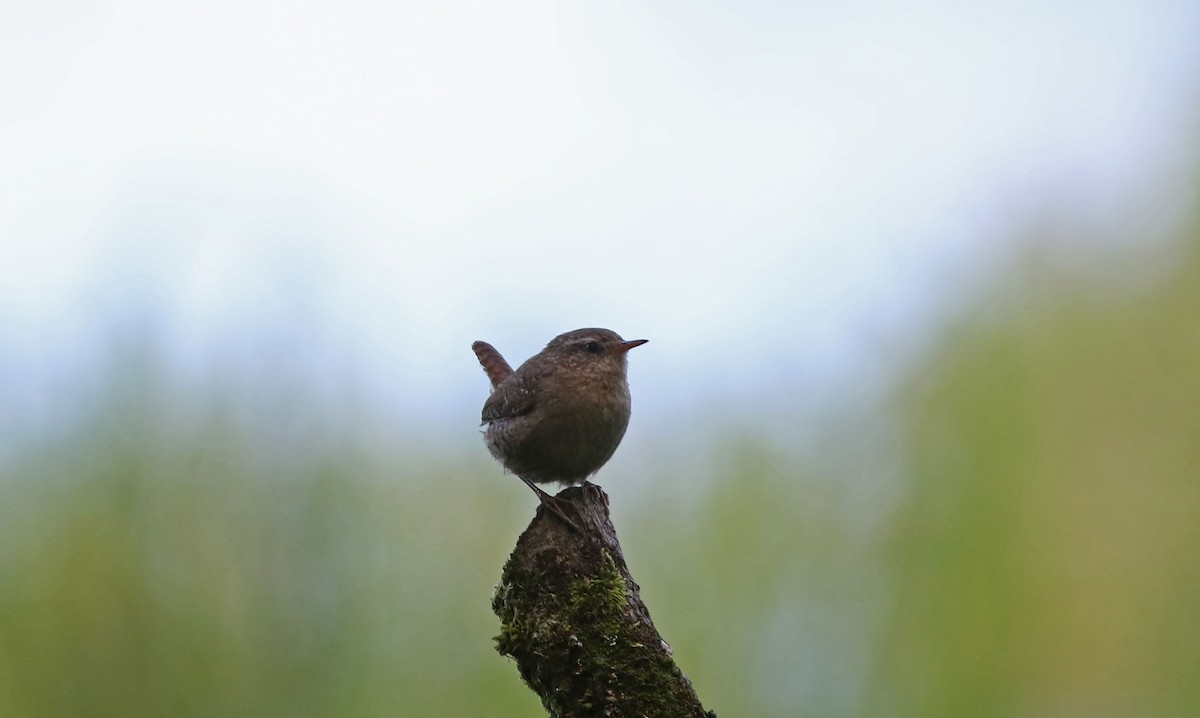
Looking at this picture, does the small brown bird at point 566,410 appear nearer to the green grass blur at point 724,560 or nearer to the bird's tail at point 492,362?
the bird's tail at point 492,362

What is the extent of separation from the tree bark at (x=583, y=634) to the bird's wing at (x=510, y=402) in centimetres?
110

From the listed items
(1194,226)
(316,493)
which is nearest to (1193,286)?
(1194,226)

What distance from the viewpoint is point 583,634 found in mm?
1994

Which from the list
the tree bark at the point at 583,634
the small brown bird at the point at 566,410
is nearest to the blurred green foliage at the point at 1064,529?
the small brown bird at the point at 566,410

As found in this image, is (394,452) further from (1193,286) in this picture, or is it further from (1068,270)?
(1193,286)

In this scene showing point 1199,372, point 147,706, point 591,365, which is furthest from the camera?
point 1199,372

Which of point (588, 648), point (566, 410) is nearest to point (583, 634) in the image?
point (588, 648)

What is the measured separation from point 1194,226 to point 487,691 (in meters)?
5.06

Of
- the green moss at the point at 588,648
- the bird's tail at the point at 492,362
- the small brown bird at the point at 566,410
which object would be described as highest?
the bird's tail at the point at 492,362

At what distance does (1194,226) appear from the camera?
238 inches

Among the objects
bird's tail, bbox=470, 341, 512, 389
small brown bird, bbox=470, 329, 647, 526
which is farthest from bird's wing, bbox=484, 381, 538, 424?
bird's tail, bbox=470, 341, 512, 389

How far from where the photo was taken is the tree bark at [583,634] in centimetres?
194

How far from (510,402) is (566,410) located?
28cm

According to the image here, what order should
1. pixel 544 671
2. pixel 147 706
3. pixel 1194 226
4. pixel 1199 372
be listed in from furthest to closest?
pixel 1194 226
pixel 1199 372
pixel 147 706
pixel 544 671
